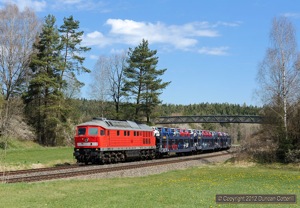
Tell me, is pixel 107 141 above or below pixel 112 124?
below

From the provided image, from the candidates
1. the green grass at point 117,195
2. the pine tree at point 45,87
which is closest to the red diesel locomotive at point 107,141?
the green grass at point 117,195

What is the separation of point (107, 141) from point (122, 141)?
2.84 meters

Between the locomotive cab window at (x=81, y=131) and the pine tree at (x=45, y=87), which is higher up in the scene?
the pine tree at (x=45, y=87)

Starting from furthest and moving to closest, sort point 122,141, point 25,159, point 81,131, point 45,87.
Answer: point 45,87 < point 25,159 < point 122,141 < point 81,131

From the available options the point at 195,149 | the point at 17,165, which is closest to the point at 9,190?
the point at 17,165

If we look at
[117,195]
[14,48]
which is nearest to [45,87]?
[14,48]

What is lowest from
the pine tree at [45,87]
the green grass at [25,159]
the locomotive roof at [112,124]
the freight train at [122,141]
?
the green grass at [25,159]

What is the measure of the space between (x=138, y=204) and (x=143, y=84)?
5534cm

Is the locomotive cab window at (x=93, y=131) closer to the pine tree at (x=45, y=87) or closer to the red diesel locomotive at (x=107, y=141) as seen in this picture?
the red diesel locomotive at (x=107, y=141)

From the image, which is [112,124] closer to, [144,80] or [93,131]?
[93,131]

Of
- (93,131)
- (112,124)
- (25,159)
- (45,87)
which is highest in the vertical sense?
(45,87)

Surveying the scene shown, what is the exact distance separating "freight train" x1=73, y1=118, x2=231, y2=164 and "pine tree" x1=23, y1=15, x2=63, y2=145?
1963 cm

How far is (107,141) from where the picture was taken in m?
32.6

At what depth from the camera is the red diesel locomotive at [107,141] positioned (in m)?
31.7
